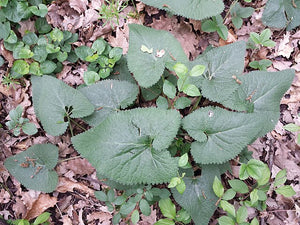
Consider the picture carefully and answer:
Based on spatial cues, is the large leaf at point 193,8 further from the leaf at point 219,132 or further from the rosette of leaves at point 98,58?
the leaf at point 219,132

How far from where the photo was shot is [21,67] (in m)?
2.55

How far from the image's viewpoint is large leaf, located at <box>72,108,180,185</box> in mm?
2035

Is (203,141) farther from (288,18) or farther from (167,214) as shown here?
(288,18)

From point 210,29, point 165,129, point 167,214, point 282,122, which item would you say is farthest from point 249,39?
point 167,214

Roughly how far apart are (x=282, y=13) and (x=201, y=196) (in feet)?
6.62

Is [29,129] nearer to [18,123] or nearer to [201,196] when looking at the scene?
[18,123]

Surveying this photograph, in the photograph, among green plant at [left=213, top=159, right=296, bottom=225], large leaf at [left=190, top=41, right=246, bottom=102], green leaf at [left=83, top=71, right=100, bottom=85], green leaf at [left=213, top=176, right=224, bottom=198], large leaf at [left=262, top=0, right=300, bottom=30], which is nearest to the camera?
green plant at [left=213, top=159, right=296, bottom=225]

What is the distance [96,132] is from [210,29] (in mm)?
1553

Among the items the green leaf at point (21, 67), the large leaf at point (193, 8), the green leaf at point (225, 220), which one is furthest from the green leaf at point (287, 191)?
the green leaf at point (21, 67)

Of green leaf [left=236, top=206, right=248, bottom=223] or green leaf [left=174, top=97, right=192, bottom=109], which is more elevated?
green leaf [left=174, top=97, right=192, bottom=109]

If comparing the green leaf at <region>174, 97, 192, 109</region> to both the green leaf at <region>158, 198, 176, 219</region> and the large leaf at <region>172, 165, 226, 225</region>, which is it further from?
the green leaf at <region>158, 198, 176, 219</region>

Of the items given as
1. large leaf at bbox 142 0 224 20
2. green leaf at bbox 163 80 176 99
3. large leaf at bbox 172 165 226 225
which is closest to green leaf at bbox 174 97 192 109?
green leaf at bbox 163 80 176 99

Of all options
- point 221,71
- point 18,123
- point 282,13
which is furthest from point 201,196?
point 282,13

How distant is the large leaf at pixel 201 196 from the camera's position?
7.25ft
